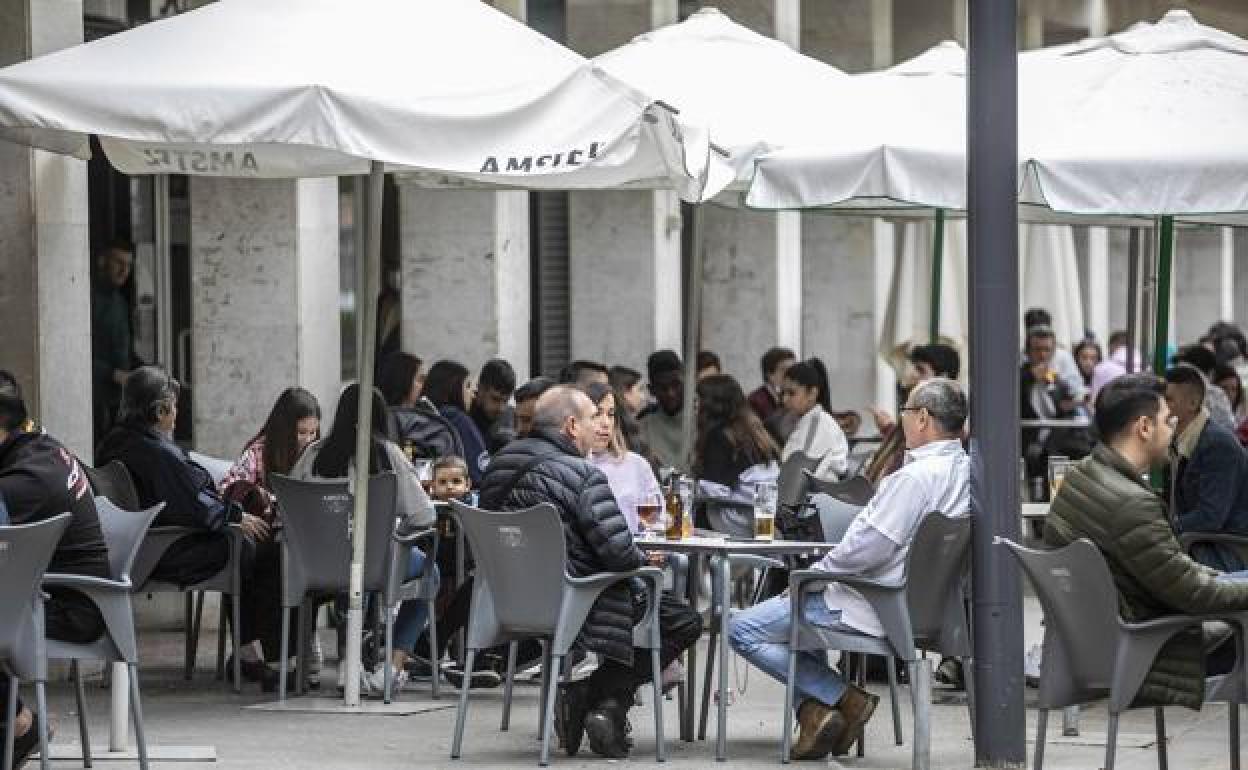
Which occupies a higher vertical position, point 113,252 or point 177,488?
point 113,252

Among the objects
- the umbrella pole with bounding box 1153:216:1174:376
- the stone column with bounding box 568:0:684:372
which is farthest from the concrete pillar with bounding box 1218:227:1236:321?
the umbrella pole with bounding box 1153:216:1174:376

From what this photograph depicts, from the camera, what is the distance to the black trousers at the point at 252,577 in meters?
12.4

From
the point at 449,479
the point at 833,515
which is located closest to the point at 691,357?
the point at 449,479

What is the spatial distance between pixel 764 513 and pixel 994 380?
154 centimetres

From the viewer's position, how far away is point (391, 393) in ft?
44.3

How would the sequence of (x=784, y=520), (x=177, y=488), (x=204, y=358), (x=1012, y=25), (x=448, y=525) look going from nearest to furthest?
(x=1012, y=25) → (x=784, y=520) → (x=177, y=488) → (x=448, y=525) → (x=204, y=358)

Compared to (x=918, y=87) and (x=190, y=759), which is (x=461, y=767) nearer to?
(x=190, y=759)

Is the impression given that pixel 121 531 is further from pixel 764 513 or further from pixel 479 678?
pixel 479 678

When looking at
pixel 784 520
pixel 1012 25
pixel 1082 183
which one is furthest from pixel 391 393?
pixel 1012 25

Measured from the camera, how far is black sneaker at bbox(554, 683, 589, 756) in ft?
35.2

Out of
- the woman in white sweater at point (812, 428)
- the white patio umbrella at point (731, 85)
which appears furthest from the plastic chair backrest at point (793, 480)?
the white patio umbrella at point (731, 85)

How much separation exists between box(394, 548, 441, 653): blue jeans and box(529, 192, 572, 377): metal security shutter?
8.82 meters

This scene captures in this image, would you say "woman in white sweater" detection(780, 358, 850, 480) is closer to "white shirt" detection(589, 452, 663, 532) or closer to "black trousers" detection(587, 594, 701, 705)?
"white shirt" detection(589, 452, 663, 532)

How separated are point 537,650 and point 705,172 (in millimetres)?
2268
